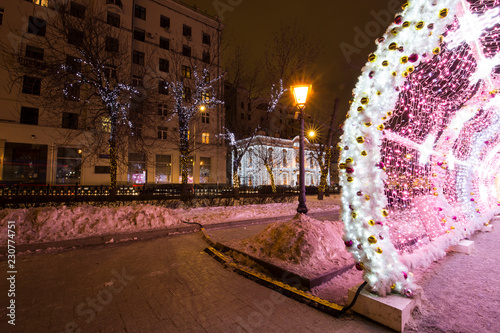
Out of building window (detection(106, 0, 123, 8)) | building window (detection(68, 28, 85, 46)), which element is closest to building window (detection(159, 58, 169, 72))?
building window (detection(106, 0, 123, 8))

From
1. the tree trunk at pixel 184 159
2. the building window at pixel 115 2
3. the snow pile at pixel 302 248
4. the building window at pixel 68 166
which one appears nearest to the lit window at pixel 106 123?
the tree trunk at pixel 184 159

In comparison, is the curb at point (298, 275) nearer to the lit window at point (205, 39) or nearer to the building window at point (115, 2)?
the building window at point (115, 2)

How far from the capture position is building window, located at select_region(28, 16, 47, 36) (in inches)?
846

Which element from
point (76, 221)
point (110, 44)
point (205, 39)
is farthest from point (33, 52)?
point (76, 221)

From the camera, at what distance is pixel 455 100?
6.64m

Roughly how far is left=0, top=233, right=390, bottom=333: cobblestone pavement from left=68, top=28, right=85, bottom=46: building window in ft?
35.1

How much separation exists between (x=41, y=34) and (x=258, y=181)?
34577 millimetres

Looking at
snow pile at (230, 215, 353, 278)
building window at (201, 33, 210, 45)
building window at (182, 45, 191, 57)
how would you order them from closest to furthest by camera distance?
snow pile at (230, 215, 353, 278) → building window at (182, 45, 191, 57) → building window at (201, 33, 210, 45)

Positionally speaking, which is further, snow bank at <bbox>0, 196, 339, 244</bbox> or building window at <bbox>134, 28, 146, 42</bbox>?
building window at <bbox>134, 28, 146, 42</bbox>

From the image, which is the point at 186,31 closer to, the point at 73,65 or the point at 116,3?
the point at 116,3

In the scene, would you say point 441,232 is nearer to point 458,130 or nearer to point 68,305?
point 458,130

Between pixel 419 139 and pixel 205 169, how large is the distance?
2724 centimetres

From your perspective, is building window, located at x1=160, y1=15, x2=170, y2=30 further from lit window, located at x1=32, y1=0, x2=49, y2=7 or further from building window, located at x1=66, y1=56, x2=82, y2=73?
building window, located at x1=66, y1=56, x2=82, y2=73

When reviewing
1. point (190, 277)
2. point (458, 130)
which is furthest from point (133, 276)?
point (458, 130)
